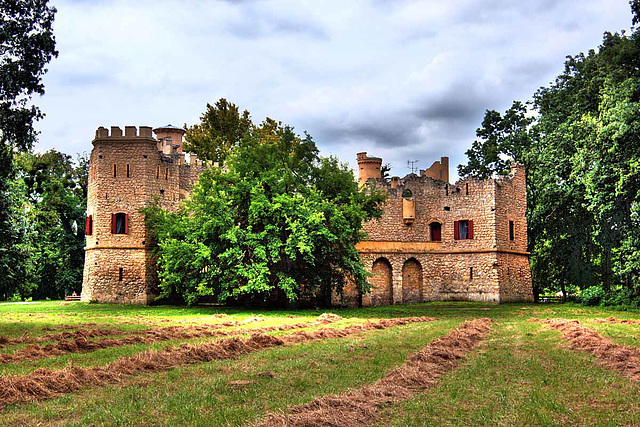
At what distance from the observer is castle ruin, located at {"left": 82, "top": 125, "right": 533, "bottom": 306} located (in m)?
36.2

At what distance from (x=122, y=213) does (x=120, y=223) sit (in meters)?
0.59

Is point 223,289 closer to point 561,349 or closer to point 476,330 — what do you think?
point 476,330

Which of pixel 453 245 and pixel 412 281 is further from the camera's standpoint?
pixel 453 245

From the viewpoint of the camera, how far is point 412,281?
133 feet

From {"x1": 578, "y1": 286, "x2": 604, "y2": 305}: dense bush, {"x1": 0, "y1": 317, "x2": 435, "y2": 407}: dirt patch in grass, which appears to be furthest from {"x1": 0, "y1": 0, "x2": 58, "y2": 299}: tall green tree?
{"x1": 578, "y1": 286, "x2": 604, "y2": 305}: dense bush

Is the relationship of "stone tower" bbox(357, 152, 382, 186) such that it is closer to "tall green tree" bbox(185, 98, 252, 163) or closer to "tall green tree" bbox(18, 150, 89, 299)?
"tall green tree" bbox(185, 98, 252, 163)

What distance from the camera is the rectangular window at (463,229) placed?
40688 millimetres

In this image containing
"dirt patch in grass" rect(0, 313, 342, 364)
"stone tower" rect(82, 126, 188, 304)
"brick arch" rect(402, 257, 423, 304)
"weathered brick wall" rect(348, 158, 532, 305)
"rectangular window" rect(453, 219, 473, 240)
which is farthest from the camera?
"rectangular window" rect(453, 219, 473, 240)

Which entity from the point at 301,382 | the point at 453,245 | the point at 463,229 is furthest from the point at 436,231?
the point at 301,382

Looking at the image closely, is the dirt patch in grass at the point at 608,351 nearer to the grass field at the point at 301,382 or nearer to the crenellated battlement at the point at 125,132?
the grass field at the point at 301,382

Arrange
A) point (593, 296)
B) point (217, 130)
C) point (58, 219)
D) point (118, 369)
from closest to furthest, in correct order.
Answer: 1. point (118, 369)
2. point (593, 296)
3. point (58, 219)
4. point (217, 130)

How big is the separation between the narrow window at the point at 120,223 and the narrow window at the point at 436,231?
19505 millimetres

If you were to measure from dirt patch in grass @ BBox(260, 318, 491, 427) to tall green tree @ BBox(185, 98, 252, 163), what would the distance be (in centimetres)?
3790

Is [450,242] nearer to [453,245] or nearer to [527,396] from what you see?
[453,245]
